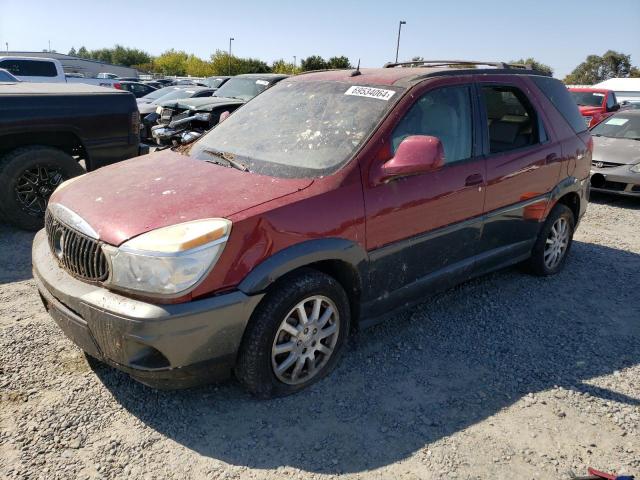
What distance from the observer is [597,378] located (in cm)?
320

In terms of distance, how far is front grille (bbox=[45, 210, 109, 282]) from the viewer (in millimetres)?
2477

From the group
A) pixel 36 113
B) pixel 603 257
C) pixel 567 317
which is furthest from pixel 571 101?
pixel 36 113

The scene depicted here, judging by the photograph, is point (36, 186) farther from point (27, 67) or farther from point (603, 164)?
point (27, 67)

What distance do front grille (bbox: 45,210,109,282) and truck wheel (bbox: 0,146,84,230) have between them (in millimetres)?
2799

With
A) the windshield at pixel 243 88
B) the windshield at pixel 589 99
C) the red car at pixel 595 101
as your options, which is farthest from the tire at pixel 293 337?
the windshield at pixel 589 99

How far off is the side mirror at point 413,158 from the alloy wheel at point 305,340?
83cm

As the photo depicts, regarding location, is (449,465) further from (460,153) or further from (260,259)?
(460,153)

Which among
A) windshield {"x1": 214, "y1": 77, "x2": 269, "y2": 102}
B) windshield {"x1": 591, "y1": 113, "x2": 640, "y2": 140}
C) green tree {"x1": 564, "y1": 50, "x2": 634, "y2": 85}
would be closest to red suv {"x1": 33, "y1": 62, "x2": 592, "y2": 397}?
windshield {"x1": 591, "y1": 113, "x2": 640, "y2": 140}

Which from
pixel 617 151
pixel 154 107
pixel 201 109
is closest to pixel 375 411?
pixel 617 151

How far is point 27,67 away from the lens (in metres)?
15.2

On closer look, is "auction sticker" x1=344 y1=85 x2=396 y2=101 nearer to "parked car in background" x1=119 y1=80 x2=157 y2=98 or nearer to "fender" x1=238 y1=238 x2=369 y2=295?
"fender" x1=238 y1=238 x2=369 y2=295

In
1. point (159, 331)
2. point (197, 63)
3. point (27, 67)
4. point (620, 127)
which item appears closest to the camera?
point (159, 331)

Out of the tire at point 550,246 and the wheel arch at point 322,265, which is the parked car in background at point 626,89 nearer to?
the tire at point 550,246

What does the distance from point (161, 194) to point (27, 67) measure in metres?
15.6
